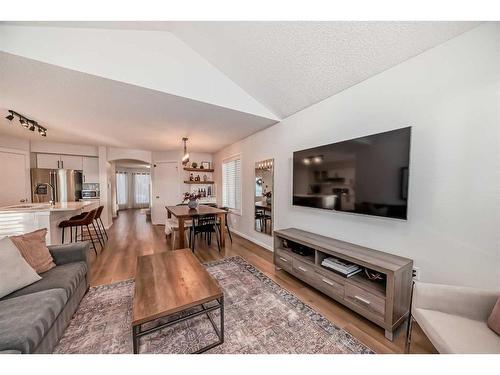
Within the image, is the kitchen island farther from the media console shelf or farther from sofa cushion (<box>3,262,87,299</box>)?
the media console shelf

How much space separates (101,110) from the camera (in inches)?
104

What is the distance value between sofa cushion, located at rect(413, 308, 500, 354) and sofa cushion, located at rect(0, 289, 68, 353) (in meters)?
2.21

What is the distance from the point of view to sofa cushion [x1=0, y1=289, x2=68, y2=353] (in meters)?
0.94

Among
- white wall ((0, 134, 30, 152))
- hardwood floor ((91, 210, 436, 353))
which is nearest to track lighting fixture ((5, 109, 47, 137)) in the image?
white wall ((0, 134, 30, 152))

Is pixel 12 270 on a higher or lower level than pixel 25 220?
lower

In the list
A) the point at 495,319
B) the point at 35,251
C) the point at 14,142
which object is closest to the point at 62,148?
the point at 14,142

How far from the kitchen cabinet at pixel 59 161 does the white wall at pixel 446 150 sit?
660 centimetres

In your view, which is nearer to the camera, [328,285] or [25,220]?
[328,285]

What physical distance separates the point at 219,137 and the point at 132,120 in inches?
66.7

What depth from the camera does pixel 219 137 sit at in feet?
13.6

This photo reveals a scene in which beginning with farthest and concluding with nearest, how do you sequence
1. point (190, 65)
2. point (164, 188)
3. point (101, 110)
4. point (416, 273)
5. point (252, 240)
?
point (164, 188), point (252, 240), point (101, 110), point (190, 65), point (416, 273)

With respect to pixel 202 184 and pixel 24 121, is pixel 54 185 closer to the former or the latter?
pixel 24 121

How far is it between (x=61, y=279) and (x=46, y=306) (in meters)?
0.45
